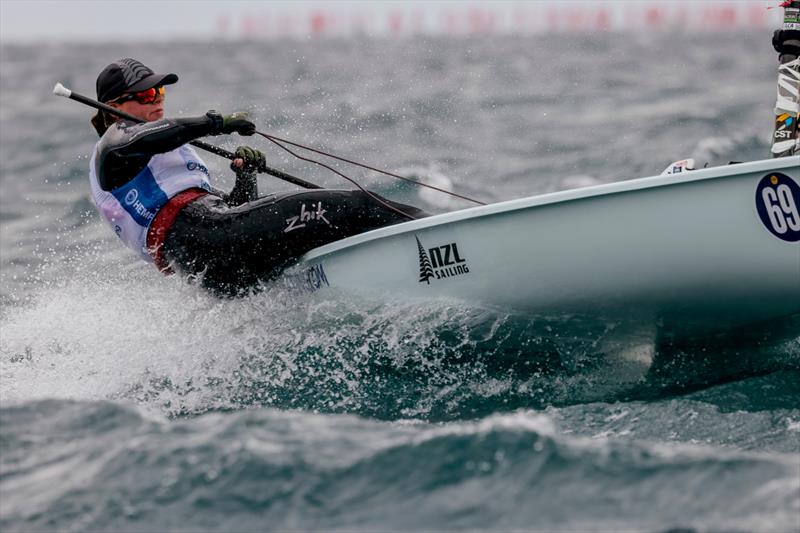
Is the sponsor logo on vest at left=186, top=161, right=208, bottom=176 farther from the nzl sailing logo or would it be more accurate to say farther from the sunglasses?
the nzl sailing logo

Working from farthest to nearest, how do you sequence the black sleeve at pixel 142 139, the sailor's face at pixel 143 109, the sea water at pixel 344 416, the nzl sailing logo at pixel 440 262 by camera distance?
1. the sailor's face at pixel 143 109
2. the black sleeve at pixel 142 139
3. the nzl sailing logo at pixel 440 262
4. the sea water at pixel 344 416

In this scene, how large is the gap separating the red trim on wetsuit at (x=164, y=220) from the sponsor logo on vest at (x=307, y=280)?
473mm

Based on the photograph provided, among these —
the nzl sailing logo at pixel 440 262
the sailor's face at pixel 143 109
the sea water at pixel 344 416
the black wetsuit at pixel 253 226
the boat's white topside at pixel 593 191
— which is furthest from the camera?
the sailor's face at pixel 143 109

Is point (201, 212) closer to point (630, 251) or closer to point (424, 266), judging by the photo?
point (424, 266)

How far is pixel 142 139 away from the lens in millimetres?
3744

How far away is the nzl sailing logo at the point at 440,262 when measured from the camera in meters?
3.64

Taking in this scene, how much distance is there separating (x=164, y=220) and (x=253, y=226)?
340 millimetres

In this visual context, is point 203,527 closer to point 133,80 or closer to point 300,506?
point 300,506

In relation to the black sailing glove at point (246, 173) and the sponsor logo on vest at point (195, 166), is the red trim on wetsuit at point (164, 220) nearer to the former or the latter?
the sponsor logo on vest at point (195, 166)

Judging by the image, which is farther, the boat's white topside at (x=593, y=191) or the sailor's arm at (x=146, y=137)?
the sailor's arm at (x=146, y=137)

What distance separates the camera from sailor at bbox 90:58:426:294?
3.94 meters

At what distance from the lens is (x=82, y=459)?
2.82 m

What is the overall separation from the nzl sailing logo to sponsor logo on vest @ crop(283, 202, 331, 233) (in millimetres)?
454

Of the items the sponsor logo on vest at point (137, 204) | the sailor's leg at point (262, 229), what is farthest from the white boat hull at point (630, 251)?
the sponsor logo on vest at point (137, 204)
